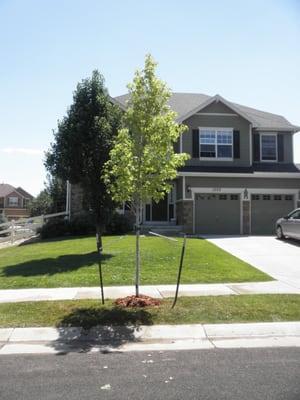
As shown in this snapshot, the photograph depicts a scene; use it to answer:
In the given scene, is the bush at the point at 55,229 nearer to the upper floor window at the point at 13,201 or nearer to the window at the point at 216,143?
the window at the point at 216,143

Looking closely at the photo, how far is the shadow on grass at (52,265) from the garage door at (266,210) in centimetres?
1135

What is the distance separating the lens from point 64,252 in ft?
54.5

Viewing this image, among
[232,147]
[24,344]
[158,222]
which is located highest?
[232,147]

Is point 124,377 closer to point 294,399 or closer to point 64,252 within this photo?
point 294,399

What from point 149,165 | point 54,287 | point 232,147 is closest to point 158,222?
point 232,147

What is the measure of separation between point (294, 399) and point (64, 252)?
1271cm

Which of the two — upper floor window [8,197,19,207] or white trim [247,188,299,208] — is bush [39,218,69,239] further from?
upper floor window [8,197,19,207]

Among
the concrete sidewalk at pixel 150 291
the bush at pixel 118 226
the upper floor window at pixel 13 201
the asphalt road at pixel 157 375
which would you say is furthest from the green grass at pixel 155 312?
the upper floor window at pixel 13 201

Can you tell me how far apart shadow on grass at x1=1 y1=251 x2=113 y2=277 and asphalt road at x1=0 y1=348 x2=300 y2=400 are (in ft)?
21.7

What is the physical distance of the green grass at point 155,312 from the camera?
802 cm

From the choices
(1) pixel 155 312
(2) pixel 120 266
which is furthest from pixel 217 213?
(1) pixel 155 312

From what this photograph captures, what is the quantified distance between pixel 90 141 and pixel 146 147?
744cm

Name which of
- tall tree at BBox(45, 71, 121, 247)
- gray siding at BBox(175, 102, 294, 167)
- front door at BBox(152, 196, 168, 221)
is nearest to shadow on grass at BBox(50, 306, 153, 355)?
tall tree at BBox(45, 71, 121, 247)

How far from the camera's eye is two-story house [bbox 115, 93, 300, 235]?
23703 mm
